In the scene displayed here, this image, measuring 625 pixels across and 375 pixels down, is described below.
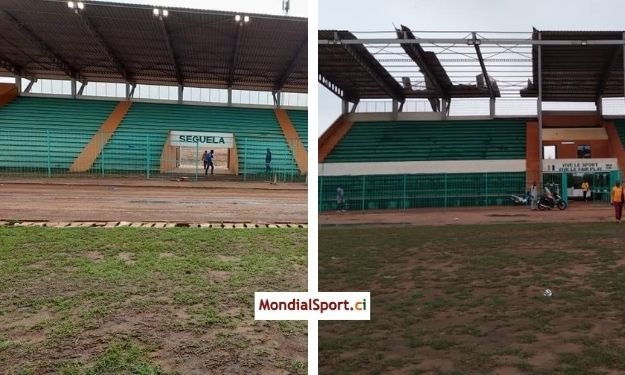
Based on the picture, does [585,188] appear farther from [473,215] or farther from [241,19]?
[241,19]

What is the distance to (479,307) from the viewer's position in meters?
3.66

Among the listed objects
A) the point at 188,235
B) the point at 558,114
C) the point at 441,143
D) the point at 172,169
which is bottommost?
the point at 188,235

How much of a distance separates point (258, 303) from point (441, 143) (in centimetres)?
1390

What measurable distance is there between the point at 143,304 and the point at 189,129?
362 inches

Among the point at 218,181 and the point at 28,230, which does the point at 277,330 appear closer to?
the point at 28,230

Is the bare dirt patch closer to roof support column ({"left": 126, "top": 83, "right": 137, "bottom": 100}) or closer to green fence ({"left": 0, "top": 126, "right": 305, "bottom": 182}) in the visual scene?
green fence ({"left": 0, "top": 126, "right": 305, "bottom": 182})

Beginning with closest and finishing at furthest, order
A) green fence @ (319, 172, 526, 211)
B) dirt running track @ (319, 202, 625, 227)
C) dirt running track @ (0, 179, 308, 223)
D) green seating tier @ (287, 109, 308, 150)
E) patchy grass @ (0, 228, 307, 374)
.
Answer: patchy grass @ (0, 228, 307, 374), dirt running track @ (0, 179, 308, 223), dirt running track @ (319, 202, 625, 227), green seating tier @ (287, 109, 308, 150), green fence @ (319, 172, 526, 211)

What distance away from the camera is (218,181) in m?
10.1

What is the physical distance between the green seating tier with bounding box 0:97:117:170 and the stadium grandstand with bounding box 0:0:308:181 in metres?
0.03

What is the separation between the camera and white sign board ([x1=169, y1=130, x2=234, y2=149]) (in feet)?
33.9

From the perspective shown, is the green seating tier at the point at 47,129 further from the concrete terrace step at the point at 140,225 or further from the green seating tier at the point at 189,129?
the concrete terrace step at the point at 140,225

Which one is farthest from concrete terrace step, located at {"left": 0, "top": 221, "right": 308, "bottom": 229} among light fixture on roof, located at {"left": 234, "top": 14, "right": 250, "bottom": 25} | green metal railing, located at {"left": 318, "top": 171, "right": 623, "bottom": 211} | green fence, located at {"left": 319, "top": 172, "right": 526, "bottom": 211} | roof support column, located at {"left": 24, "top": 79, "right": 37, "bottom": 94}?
roof support column, located at {"left": 24, "top": 79, "right": 37, "bottom": 94}

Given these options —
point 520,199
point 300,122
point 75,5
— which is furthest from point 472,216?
point 75,5

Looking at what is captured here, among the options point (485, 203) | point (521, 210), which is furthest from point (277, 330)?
point (485, 203)
